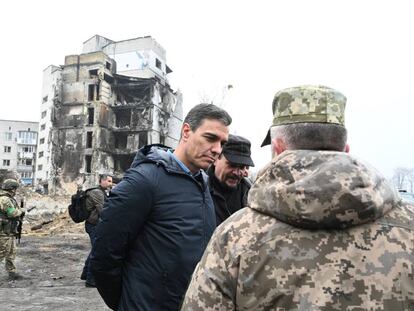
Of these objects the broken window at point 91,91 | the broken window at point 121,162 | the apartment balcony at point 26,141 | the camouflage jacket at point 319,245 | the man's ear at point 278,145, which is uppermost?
the broken window at point 91,91

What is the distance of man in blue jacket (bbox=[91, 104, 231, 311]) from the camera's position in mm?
2195

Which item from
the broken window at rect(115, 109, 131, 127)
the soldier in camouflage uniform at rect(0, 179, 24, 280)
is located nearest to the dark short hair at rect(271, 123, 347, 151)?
the soldier in camouflage uniform at rect(0, 179, 24, 280)

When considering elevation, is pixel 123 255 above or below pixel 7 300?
above

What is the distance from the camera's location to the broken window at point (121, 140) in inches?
1829

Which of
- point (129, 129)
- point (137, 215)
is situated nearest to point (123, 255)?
point (137, 215)

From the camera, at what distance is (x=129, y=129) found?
45.0 metres

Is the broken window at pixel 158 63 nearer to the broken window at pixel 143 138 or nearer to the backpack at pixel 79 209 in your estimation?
the broken window at pixel 143 138

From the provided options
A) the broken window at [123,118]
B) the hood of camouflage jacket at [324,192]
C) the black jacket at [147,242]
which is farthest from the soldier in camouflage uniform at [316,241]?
the broken window at [123,118]

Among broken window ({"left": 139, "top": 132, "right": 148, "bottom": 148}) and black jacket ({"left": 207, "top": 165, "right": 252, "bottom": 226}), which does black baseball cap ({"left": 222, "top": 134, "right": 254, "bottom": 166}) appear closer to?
black jacket ({"left": 207, "top": 165, "right": 252, "bottom": 226})

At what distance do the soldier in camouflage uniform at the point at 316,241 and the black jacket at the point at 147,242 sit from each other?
86cm

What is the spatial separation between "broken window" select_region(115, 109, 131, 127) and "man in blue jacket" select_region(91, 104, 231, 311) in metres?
44.8

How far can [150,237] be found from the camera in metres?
2.26

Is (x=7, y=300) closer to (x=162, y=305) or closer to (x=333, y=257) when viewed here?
(x=162, y=305)

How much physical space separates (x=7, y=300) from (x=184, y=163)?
4.95 meters
